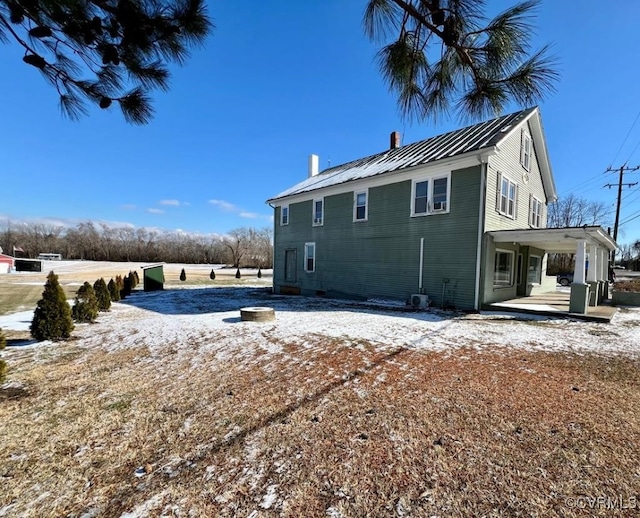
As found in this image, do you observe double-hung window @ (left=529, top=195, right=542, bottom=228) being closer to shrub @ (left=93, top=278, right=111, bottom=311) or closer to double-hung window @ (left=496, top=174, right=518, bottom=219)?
double-hung window @ (left=496, top=174, right=518, bottom=219)

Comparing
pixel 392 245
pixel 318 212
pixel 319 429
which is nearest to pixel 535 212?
pixel 392 245

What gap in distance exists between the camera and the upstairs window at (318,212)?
1550cm

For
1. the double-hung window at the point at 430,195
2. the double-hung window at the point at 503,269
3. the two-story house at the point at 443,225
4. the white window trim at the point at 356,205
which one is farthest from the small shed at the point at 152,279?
the double-hung window at the point at 503,269

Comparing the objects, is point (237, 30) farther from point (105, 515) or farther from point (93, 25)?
point (105, 515)

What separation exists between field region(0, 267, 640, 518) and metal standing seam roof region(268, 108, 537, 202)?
7052 millimetres

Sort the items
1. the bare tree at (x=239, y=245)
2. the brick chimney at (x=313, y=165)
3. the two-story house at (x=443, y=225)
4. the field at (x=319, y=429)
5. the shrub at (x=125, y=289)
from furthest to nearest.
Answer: the bare tree at (x=239, y=245), the brick chimney at (x=313, y=165), the shrub at (x=125, y=289), the two-story house at (x=443, y=225), the field at (x=319, y=429)

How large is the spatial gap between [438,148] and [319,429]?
12030mm

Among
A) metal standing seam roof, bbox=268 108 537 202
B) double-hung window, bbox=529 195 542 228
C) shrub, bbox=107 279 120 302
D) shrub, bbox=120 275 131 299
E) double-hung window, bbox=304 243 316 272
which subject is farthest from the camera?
double-hung window, bbox=304 243 316 272

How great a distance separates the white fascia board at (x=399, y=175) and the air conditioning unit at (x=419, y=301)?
4377mm

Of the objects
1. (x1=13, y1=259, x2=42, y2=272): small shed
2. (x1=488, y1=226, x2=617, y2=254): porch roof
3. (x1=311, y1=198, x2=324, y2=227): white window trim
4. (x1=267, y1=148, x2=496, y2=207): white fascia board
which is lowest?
(x1=13, y1=259, x2=42, y2=272): small shed

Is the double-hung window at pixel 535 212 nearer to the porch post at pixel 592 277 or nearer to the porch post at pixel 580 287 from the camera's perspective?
the porch post at pixel 592 277

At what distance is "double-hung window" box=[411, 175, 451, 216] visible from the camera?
11.0 meters

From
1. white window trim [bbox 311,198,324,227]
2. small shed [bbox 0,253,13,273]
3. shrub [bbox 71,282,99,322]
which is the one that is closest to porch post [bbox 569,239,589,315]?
white window trim [bbox 311,198,324,227]

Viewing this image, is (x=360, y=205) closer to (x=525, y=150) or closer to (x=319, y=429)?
(x=525, y=150)
